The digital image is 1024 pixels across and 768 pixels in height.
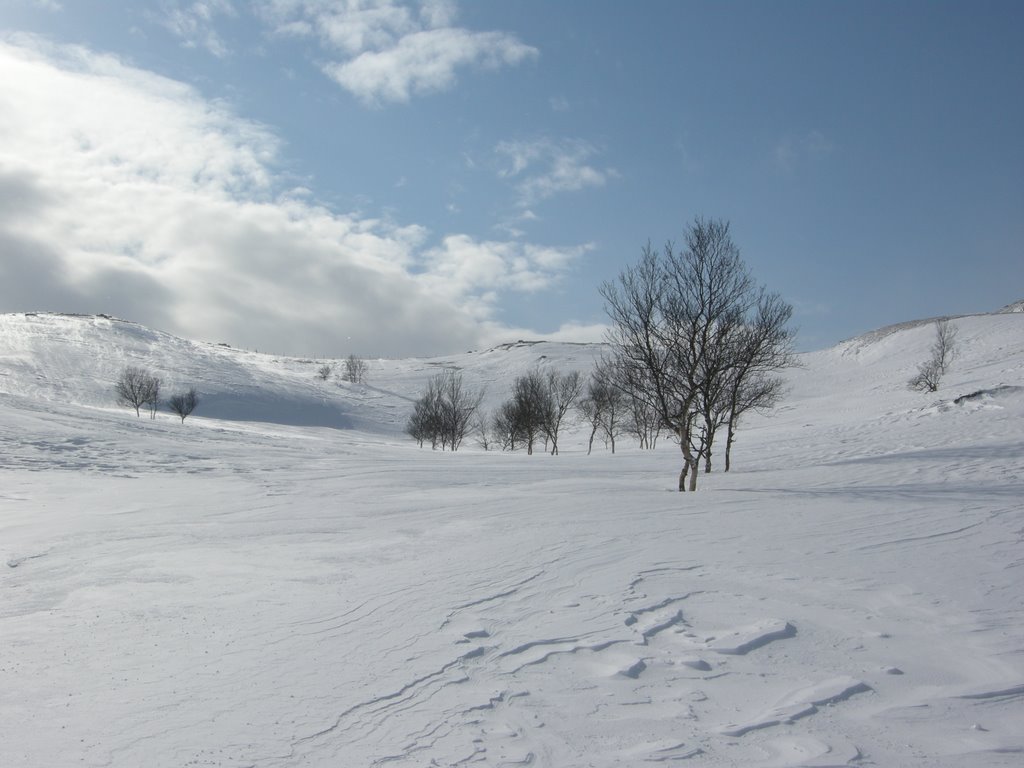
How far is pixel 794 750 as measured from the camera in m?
3.50

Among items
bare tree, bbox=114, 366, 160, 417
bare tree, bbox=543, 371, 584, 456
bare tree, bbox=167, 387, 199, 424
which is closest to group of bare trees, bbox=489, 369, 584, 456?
bare tree, bbox=543, 371, 584, 456

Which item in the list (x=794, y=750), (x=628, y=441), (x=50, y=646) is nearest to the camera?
(x=794, y=750)

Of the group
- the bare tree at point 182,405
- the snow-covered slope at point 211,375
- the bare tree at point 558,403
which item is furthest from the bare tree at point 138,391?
the bare tree at point 558,403

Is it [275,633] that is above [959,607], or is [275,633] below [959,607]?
Answer: below

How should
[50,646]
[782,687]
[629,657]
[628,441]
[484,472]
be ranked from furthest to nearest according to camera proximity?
[628,441]
[484,472]
[50,646]
[629,657]
[782,687]

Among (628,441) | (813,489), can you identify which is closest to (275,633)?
(813,489)

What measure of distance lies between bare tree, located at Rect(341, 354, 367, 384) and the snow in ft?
266

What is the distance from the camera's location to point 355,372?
3863 inches

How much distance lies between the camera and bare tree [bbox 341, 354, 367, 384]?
95.3 meters

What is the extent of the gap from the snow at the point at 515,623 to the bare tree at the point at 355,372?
8103cm

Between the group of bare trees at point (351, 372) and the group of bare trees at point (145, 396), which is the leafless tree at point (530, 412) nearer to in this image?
the group of bare trees at point (145, 396)

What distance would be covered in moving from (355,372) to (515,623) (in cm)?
9534

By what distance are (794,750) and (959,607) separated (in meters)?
3.11

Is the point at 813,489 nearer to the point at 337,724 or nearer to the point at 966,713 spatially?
the point at 966,713
